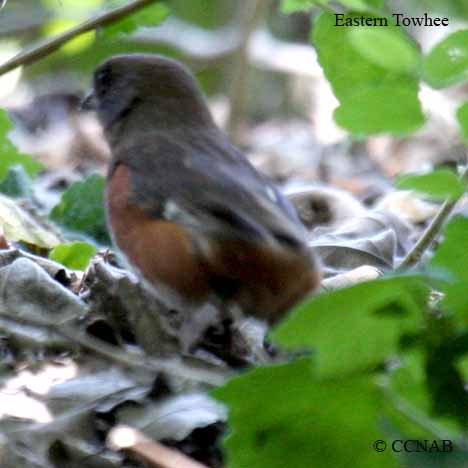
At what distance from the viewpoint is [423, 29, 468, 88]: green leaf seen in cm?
203

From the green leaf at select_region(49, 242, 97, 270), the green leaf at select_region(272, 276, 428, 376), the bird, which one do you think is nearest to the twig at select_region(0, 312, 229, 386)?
the bird

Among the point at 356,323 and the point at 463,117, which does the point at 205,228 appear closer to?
the point at 463,117

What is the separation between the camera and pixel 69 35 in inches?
152

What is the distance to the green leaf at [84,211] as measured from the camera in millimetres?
4590

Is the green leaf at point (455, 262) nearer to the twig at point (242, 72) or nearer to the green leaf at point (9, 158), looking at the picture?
the green leaf at point (9, 158)

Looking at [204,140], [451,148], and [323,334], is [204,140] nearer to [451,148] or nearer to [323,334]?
[323,334]

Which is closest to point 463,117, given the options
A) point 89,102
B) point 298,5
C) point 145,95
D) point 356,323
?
point 356,323

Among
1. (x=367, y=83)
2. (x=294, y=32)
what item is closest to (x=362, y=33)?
(x=367, y=83)

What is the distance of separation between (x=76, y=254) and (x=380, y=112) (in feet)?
7.05

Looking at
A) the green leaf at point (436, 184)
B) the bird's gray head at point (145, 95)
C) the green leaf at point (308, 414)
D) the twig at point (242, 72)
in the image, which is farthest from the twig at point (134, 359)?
the twig at point (242, 72)

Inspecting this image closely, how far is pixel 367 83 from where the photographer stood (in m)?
2.43

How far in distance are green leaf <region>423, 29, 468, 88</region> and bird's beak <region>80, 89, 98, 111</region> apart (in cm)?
280

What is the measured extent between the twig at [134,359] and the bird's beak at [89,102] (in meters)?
1.50

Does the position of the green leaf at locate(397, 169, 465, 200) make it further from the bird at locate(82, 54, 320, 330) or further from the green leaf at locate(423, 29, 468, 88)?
the bird at locate(82, 54, 320, 330)
